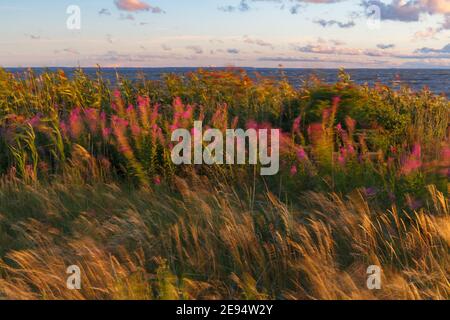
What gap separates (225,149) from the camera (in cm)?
558

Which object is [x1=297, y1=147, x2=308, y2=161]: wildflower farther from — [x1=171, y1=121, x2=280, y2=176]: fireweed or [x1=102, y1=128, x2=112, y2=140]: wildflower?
[x1=102, y1=128, x2=112, y2=140]: wildflower

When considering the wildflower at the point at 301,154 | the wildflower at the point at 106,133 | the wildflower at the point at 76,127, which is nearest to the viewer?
the wildflower at the point at 301,154

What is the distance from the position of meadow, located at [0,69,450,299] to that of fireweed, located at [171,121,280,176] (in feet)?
0.33

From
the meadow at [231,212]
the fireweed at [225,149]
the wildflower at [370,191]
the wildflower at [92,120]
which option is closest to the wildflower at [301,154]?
the meadow at [231,212]

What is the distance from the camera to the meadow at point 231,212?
3.26 meters

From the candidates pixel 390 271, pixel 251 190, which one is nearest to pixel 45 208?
pixel 251 190

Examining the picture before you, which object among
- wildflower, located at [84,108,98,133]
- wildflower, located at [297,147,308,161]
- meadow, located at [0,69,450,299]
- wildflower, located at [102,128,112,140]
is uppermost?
wildflower, located at [84,108,98,133]

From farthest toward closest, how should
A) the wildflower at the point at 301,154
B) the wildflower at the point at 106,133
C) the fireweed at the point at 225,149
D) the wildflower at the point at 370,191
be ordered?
the wildflower at the point at 106,133 → the fireweed at the point at 225,149 → the wildflower at the point at 301,154 → the wildflower at the point at 370,191

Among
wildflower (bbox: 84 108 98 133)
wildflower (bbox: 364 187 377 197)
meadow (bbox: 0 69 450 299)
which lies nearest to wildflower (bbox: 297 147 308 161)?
meadow (bbox: 0 69 450 299)

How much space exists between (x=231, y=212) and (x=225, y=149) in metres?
1.67

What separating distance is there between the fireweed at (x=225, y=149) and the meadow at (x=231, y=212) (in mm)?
100

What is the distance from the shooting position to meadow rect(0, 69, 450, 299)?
3.26 meters

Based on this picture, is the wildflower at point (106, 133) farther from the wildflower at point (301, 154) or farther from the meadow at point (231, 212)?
the wildflower at point (301, 154)

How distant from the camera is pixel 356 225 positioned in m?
3.90
